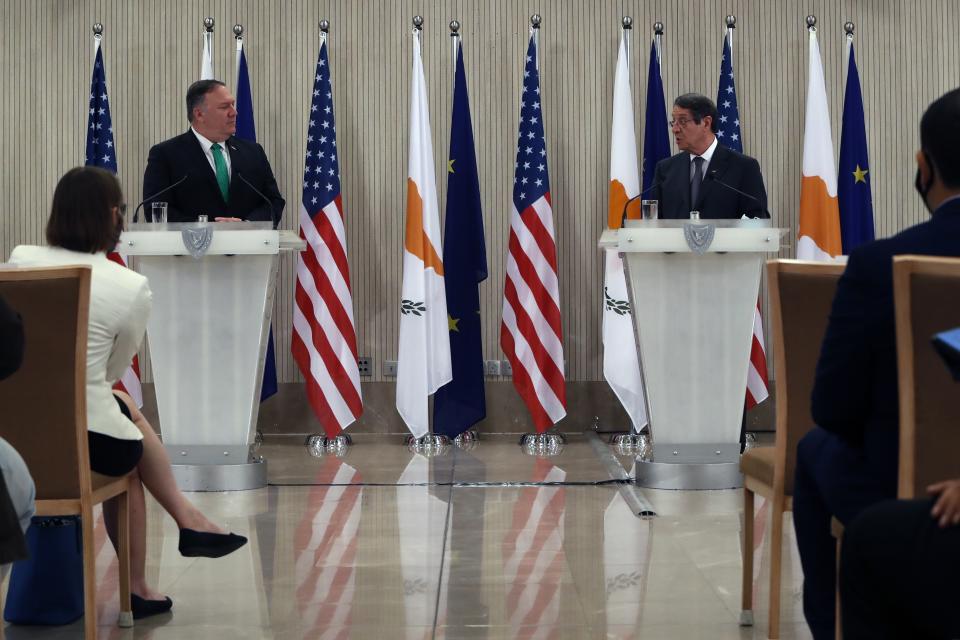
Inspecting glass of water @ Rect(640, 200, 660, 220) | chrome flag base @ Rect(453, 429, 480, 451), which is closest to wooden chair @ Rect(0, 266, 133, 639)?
glass of water @ Rect(640, 200, 660, 220)

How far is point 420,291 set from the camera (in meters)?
6.75

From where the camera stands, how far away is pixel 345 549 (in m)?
4.16

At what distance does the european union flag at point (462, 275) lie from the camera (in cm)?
697

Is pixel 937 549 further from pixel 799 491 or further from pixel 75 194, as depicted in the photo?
pixel 75 194

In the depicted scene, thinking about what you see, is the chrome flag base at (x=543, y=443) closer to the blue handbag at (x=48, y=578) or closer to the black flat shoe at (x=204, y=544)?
the black flat shoe at (x=204, y=544)

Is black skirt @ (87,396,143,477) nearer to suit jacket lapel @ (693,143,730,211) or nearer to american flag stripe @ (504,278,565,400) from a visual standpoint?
suit jacket lapel @ (693,143,730,211)

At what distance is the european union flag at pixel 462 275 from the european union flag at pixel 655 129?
98cm

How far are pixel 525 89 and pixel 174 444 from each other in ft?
9.61

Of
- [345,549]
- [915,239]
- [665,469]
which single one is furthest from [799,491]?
[665,469]

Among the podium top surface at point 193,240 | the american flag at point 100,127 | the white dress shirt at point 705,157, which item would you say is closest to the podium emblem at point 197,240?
the podium top surface at point 193,240

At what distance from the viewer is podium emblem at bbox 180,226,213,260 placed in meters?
5.04

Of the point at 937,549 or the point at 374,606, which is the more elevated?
the point at 937,549

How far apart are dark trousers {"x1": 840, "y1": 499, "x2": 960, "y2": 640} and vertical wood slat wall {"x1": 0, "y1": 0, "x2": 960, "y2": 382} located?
5.43m

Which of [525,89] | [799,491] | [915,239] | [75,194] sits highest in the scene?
[525,89]
